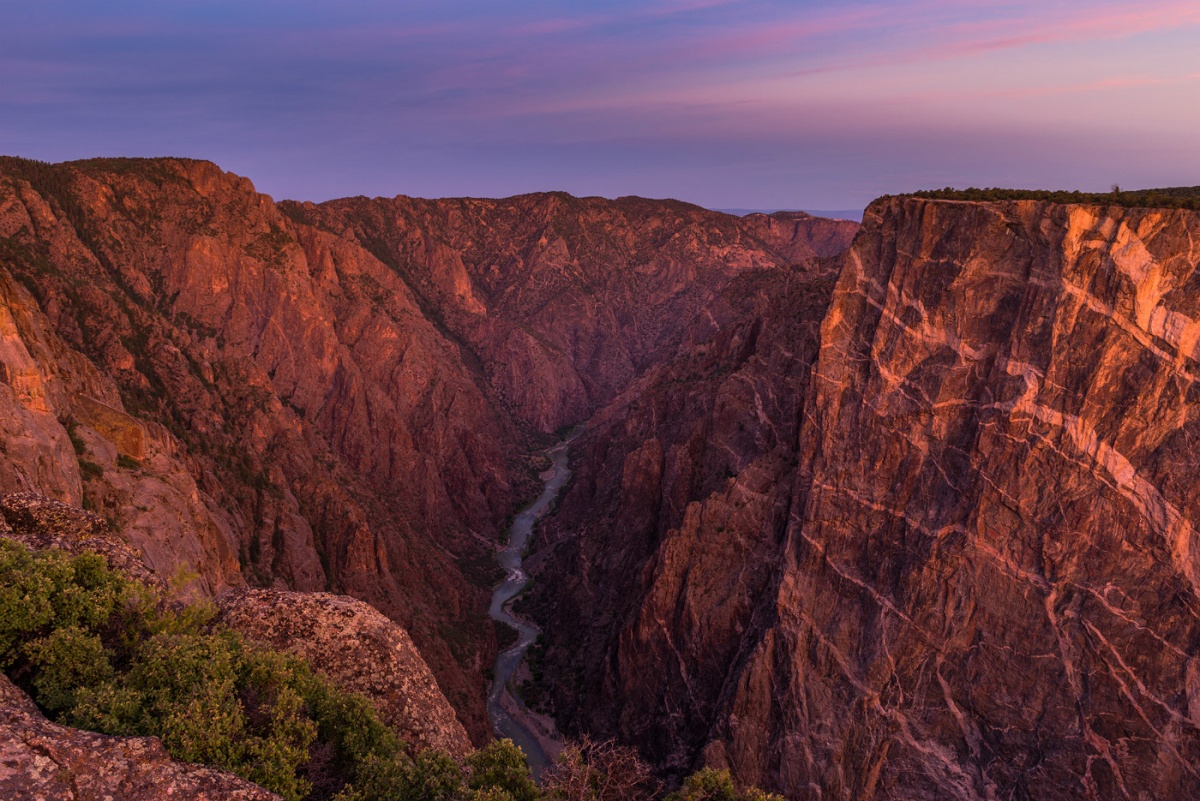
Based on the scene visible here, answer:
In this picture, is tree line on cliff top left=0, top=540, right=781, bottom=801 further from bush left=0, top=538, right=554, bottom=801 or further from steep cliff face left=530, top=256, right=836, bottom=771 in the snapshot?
steep cliff face left=530, top=256, right=836, bottom=771

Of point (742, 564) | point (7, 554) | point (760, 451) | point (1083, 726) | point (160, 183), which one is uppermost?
point (160, 183)

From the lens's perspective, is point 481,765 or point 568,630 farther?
point 568,630

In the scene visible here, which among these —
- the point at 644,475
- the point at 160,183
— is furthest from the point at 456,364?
the point at 644,475

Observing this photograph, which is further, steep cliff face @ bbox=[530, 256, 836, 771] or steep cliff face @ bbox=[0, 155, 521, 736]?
steep cliff face @ bbox=[530, 256, 836, 771]

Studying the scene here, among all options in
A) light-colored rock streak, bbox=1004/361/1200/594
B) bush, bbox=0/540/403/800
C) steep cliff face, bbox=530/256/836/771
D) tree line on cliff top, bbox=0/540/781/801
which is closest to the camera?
bush, bbox=0/540/403/800

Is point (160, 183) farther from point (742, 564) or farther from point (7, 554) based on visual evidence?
point (7, 554)

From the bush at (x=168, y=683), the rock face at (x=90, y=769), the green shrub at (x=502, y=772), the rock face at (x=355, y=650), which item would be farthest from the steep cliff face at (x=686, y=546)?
the rock face at (x=90, y=769)

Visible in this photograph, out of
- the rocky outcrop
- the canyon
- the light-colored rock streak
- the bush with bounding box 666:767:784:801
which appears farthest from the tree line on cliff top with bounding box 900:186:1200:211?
the rocky outcrop
